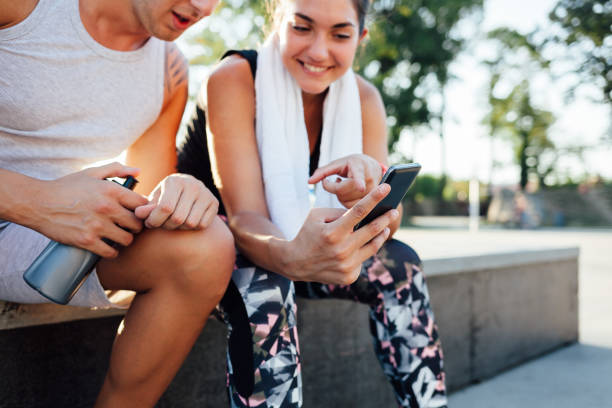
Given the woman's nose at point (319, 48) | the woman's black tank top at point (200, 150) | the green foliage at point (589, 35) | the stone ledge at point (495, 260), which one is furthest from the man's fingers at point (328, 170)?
the green foliage at point (589, 35)

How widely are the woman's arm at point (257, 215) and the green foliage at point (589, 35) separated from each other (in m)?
19.3

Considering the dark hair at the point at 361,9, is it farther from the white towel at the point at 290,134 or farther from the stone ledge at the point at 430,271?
the stone ledge at the point at 430,271

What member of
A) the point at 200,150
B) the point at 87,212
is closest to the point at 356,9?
the point at 200,150

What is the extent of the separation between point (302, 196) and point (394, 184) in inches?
23.1

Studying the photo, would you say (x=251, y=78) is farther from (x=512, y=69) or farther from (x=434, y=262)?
(x=512, y=69)

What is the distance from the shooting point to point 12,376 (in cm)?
142

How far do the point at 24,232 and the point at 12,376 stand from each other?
48 cm

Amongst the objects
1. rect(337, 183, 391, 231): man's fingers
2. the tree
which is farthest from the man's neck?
the tree

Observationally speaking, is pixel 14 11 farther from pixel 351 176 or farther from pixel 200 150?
pixel 351 176

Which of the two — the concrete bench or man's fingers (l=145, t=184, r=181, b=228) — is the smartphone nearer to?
man's fingers (l=145, t=184, r=181, b=228)

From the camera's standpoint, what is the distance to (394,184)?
1184 mm

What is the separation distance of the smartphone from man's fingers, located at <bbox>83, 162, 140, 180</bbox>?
0.55m

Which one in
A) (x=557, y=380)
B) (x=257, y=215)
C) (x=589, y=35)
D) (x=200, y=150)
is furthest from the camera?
(x=589, y=35)

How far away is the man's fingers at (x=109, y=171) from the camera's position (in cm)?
115
